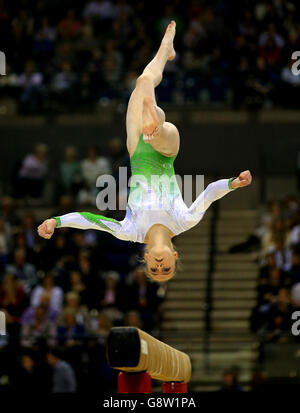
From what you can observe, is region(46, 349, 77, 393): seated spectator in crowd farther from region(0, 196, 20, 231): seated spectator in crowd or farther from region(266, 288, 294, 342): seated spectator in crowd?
region(0, 196, 20, 231): seated spectator in crowd

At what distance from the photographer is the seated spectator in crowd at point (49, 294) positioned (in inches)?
428

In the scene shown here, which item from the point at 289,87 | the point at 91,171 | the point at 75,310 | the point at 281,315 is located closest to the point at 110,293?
the point at 75,310

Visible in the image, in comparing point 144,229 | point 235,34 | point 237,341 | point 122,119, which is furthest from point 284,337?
point 235,34

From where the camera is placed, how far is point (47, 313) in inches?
422

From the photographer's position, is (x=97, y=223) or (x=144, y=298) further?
(x=144, y=298)

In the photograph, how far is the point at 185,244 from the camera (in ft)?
42.8

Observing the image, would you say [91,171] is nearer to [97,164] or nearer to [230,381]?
[97,164]

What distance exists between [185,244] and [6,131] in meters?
3.55

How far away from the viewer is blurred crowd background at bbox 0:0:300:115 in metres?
13.1

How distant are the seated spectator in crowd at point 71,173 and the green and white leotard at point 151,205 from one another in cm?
605

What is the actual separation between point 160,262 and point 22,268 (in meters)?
5.66

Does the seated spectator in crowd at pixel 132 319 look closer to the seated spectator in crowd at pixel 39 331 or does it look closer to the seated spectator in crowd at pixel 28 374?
the seated spectator in crowd at pixel 39 331

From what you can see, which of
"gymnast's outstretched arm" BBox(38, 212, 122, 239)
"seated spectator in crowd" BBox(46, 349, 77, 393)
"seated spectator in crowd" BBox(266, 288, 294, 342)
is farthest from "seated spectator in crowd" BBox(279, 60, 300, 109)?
"gymnast's outstretched arm" BBox(38, 212, 122, 239)

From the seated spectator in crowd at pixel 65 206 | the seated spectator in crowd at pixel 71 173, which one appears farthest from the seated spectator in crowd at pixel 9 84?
the seated spectator in crowd at pixel 65 206
